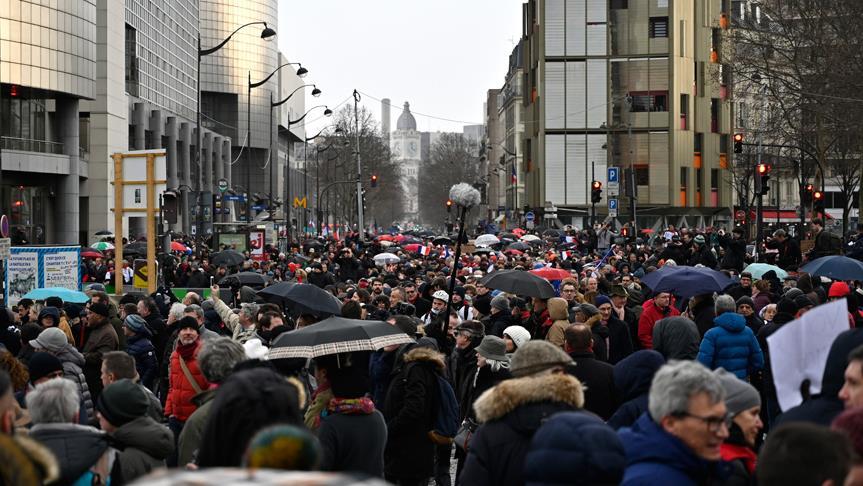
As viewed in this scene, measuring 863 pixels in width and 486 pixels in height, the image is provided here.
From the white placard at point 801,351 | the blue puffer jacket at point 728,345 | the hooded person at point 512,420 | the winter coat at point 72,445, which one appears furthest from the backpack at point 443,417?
the white placard at point 801,351

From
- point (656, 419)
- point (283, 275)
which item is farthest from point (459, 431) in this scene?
point (283, 275)

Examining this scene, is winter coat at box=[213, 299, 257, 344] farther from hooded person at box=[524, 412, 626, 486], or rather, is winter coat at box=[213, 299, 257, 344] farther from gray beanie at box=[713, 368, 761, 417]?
hooded person at box=[524, 412, 626, 486]

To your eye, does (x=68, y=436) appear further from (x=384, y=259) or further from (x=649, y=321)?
(x=384, y=259)

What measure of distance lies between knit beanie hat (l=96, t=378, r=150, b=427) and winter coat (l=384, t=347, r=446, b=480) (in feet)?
8.67

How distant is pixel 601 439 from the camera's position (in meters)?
4.78

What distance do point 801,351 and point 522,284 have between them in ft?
30.7

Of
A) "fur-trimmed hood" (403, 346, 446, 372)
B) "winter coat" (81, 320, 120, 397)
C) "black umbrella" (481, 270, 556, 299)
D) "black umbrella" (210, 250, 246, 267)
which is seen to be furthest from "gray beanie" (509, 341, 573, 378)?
"black umbrella" (210, 250, 246, 267)

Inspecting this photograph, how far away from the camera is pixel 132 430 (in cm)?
676

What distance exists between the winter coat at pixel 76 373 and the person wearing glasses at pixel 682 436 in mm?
4884

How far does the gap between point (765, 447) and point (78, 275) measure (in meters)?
20.3

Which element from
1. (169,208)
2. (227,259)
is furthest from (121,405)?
(169,208)

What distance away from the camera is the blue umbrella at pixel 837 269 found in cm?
1638

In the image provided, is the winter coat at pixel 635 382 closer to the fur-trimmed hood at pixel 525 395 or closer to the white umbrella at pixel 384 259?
the fur-trimmed hood at pixel 525 395

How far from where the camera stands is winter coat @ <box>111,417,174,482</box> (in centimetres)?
665
